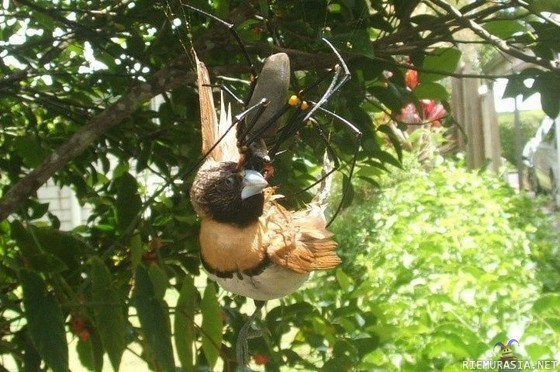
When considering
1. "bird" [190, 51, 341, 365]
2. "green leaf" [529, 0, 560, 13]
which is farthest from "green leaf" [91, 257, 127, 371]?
"green leaf" [529, 0, 560, 13]

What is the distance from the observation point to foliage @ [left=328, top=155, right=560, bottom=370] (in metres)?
1.08

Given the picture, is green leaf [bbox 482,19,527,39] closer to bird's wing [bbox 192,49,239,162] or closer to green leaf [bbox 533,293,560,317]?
bird's wing [bbox 192,49,239,162]

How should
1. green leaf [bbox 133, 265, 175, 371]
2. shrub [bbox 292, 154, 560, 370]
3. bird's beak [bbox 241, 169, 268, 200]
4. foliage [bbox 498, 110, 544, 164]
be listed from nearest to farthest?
bird's beak [bbox 241, 169, 268, 200], green leaf [bbox 133, 265, 175, 371], shrub [bbox 292, 154, 560, 370], foliage [bbox 498, 110, 544, 164]

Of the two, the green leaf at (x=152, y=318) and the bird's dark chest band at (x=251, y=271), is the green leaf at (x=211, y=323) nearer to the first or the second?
the green leaf at (x=152, y=318)

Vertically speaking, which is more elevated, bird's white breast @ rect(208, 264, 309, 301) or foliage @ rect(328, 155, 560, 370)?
bird's white breast @ rect(208, 264, 309, 301)

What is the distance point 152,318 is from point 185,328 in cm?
5

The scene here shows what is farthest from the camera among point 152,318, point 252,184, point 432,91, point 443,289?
point 443,289

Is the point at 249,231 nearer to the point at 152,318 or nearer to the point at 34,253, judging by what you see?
the point at 152,318

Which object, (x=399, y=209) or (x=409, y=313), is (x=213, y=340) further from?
(x=399, y=209)

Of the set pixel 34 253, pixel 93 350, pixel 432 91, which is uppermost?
pixel 432 91

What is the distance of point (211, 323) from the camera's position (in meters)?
0.67

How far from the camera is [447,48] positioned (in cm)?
83

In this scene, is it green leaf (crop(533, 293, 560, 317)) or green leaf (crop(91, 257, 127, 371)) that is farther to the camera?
green leaf (crop(533, 293, 560, 317))

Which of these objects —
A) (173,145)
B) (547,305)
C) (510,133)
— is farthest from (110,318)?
(510,133)
